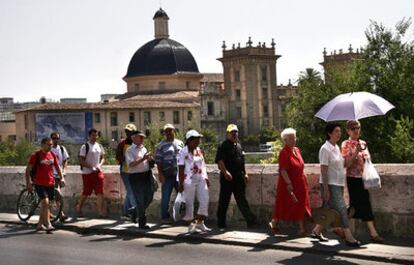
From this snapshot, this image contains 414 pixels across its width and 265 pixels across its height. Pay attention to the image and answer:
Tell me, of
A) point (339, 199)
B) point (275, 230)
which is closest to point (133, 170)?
point (275, 230)

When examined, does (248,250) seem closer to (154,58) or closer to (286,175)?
(286,175)

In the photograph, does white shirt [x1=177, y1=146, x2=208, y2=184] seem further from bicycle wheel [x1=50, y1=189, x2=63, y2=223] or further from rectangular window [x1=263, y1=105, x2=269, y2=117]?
rectangular window [x1=263, y1=105, x2=269, y2=117]

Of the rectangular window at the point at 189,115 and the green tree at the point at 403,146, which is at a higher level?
the rectangular window at the point at 189,115

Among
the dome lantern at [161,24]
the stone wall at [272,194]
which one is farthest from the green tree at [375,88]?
the dome lantern at [161,24]

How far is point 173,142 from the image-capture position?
12.5 m

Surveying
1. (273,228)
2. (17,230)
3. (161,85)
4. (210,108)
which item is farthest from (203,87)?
(273,228)

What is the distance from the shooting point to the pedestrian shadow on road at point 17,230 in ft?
40.4

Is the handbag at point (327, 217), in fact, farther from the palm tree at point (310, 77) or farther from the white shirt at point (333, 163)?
the palm tree at point (310, 77)

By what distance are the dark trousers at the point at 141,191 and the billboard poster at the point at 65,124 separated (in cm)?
11418

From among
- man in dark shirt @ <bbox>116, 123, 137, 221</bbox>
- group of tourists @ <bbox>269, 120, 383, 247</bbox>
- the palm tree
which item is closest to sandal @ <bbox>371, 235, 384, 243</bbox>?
group of tourists @ <bbox>269, 120, 383, 247</bbox>

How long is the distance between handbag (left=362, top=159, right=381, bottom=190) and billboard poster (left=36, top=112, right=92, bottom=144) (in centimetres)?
11721

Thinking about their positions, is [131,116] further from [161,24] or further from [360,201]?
[360,201]

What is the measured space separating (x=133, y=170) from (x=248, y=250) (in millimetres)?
2939

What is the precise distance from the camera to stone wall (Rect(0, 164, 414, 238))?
9797 millimetres
